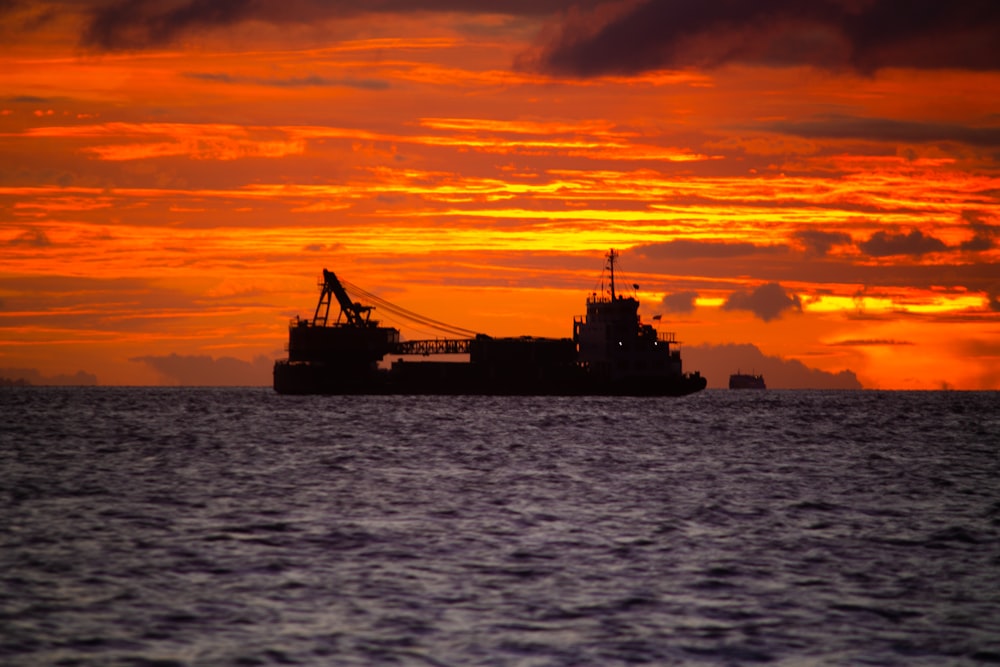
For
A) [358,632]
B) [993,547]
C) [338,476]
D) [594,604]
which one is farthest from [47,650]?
[338,476]

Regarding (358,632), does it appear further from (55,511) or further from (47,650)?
(55,511)

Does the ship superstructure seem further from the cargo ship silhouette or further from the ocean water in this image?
the ocean water

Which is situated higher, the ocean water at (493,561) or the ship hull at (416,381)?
the ship hull at (416,381)

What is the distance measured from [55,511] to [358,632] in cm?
2069

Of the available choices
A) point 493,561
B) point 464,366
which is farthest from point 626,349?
point 493,561

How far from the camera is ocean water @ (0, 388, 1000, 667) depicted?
20.4 m

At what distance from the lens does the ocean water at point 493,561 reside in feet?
66.9

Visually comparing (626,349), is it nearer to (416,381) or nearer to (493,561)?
(416,381)

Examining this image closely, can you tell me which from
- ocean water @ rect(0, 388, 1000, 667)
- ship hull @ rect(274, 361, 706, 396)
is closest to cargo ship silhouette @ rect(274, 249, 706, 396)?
ship hull @ rect(274, 361, 706, 396)

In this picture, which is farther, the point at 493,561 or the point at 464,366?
the point at 464,366

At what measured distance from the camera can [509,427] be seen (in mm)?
102062

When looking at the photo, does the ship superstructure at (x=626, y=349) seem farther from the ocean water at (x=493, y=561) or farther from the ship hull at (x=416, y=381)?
the ocean water at (x=493, y=561)

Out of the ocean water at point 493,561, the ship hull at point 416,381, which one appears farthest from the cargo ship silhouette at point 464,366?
the ocean water at point 493,561

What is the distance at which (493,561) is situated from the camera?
93.5 feet
